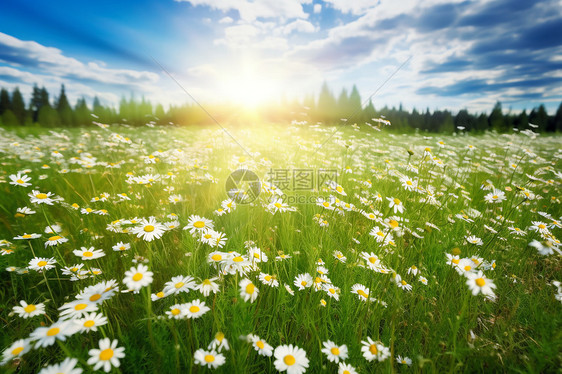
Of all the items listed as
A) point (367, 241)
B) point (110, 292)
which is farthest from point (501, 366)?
point (110, 292)

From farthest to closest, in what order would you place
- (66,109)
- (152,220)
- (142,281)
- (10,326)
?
(66,109)
(152,220)
(10,326)
(142,281)

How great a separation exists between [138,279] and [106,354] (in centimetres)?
29

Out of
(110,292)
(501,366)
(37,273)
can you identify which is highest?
(110,292)

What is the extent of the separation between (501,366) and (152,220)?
236cm

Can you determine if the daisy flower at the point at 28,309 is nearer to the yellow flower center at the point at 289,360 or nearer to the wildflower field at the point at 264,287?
the wildflower field at the point at 264,287

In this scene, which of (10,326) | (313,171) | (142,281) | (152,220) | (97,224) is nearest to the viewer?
(142,281)

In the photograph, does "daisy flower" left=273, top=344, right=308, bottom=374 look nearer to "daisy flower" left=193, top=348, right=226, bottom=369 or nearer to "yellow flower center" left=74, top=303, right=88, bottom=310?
"daisy flower" left=193, top=348, right=226, bottom=369

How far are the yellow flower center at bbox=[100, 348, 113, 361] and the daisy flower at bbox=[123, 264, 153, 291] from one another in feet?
0.78

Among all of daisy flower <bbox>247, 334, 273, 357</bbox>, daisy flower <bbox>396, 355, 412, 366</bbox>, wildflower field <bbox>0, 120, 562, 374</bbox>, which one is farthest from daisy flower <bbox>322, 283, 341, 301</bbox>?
daisy flower <bbox>247, 334, 273, 357</bbox>

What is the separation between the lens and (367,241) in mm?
2475

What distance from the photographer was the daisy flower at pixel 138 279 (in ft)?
3.25

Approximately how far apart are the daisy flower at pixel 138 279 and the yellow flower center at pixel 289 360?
73 centimetres

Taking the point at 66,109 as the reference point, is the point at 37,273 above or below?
below

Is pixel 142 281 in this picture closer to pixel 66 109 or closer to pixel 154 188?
pixel 154 188
